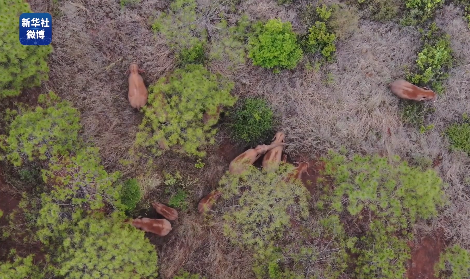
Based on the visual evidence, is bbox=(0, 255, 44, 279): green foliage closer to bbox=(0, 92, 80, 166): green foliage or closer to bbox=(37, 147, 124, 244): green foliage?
bbox=(37, 147, 124, 244): green foliage

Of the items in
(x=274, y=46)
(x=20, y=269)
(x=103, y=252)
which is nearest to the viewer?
(x=20, y=269)

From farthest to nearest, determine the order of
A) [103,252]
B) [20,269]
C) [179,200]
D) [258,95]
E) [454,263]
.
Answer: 1. [258,95]
2. [179,200]
3. [454,263]
4. [103,252]
5. [20,269]

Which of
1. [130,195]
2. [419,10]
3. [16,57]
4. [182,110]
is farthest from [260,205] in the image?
[419,10]

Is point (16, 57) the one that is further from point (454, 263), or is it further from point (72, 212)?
point (454, 263)

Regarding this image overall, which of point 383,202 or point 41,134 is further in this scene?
point 383,202

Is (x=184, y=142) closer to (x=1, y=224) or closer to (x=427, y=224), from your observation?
(x=1, y=224)

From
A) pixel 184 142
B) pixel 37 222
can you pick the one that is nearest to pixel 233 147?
pixel 184 142

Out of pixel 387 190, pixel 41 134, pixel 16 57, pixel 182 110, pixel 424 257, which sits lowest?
pixel 424 257

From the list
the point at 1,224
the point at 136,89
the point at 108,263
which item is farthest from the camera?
the point at 136,89
